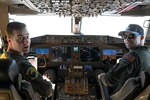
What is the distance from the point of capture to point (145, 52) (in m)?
2.95

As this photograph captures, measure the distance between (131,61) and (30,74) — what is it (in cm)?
120

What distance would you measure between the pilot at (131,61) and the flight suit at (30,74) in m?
0.89

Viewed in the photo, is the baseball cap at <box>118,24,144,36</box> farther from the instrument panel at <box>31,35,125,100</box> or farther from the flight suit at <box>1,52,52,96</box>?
the instrument panel at <box>31,35,125,100</box>

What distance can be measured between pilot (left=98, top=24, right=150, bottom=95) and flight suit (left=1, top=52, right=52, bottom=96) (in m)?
0.89

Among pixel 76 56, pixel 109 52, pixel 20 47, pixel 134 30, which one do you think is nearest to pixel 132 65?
pixel 134 30

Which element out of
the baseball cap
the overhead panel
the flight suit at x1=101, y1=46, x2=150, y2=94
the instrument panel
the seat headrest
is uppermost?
the overhead panel

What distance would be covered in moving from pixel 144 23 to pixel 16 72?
3371mm

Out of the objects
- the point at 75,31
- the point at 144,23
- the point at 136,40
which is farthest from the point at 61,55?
the point at 136,40

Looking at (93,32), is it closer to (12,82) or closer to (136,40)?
(136,40)

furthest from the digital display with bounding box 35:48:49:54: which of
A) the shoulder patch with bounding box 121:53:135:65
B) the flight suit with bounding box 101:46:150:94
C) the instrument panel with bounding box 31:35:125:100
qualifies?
the shoulder patch with bounding box 121:53:135:65

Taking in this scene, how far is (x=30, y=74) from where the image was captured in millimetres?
2439

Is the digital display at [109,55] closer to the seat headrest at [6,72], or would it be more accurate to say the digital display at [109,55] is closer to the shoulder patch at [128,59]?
the shoulder patch at [128,59]

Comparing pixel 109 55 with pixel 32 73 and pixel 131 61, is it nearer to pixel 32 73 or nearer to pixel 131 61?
pixel 131 61

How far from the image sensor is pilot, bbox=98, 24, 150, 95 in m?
2.91
